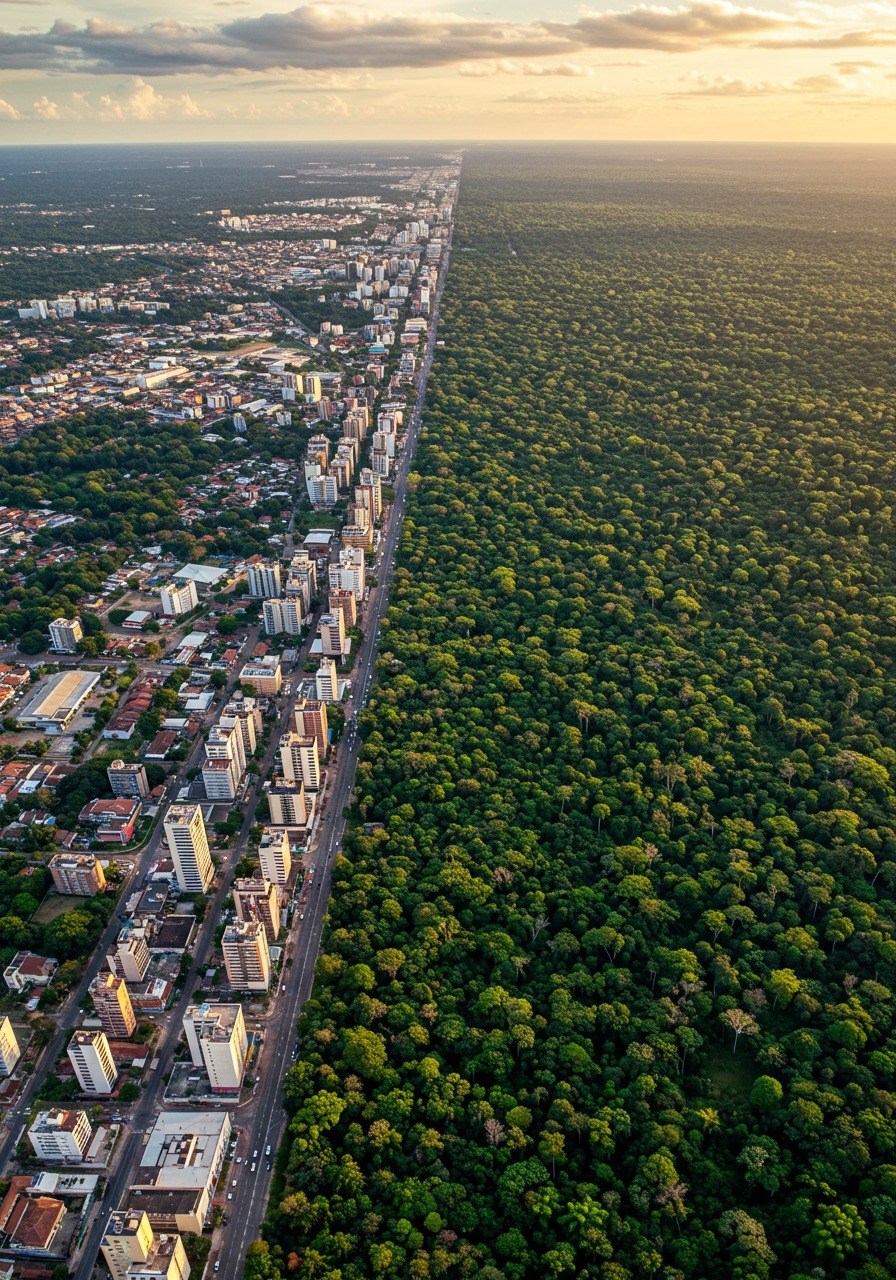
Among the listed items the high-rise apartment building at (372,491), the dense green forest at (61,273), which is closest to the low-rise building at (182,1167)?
the high-rise apartment building at (372,491)

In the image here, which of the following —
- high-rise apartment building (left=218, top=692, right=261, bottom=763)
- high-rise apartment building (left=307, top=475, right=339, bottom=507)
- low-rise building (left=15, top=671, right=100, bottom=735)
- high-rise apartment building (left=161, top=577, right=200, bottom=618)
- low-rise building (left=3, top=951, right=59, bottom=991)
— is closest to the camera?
low-rise building (left=3, top=951, right=59, bottom=991)

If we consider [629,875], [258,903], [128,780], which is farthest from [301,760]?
[629,875]

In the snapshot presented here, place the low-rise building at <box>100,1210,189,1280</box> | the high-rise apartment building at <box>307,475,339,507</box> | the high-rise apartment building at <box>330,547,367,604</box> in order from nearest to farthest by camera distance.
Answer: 1. the low-rise building at <box>100,1210,189,1280</box>
2. the high-rise apartment building at <box>330,547,367,604</box>
3. the high-rise apartment building at <box>307,475,339,507</box>

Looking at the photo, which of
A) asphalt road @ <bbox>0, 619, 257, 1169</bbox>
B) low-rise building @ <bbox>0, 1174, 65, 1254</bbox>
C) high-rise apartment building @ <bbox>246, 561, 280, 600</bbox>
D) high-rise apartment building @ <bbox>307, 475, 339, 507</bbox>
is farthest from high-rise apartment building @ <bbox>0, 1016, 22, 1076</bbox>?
high-rise apartment building @ <bbox>307, 475, 339, 507</bbox>

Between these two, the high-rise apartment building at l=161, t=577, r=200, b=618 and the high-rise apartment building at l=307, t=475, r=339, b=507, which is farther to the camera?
the high-rise apartment building at l=307, t=475, r=339, b=507

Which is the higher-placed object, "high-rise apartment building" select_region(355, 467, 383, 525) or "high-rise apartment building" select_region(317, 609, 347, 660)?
"high-rise apartment building" select_region(355, 467, 383, 525)

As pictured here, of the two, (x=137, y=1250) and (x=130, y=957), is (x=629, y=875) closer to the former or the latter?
(x=130, y=957)

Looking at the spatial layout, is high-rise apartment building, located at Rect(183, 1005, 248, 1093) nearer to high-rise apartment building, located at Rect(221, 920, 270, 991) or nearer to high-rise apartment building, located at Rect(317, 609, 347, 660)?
high-rise apartment building, located at Rect(221, 920, 270, 991)
